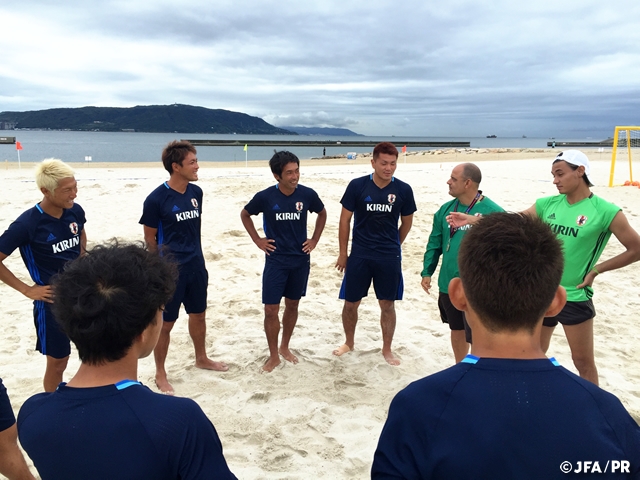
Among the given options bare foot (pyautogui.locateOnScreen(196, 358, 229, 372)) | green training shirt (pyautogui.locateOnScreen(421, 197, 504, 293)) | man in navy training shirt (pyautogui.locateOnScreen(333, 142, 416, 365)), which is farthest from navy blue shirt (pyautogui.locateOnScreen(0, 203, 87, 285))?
green training shirt (pyautogui.locateOnScreen(421, 197, 504, 293))

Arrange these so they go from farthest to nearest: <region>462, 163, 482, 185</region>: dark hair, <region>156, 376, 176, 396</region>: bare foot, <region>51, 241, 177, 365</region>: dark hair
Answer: <region>156, 376, 176, 396</region>: bare foot → <region>462, 163, 482, 185</region>: dark hair → <region>51, 241, 177, 365</region>: dark hair

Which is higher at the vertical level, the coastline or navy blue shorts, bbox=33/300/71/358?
the coastline

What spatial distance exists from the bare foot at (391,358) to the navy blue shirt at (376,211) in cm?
96

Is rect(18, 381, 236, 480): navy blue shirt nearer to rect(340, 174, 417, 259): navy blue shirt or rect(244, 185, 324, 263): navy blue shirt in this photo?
rect(244, 185, 324, 263): navy blue shirt

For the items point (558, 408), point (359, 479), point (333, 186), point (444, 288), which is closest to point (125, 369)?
point (558, 408)

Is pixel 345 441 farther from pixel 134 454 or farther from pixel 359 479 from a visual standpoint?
pixel 134 454

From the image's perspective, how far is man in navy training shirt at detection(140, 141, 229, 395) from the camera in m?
3.80

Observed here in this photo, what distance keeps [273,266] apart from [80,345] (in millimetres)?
2835

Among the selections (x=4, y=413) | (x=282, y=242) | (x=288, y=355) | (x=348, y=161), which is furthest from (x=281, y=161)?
(x=348, y=161)

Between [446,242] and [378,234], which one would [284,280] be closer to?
[378,234]

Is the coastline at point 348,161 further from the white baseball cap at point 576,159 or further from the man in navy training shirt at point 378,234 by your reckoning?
the white baseball cap at point 576,159

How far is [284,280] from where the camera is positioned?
13.8ft

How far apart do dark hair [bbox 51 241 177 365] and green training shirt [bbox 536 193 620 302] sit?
273 cm

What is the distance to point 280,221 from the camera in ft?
13.9
